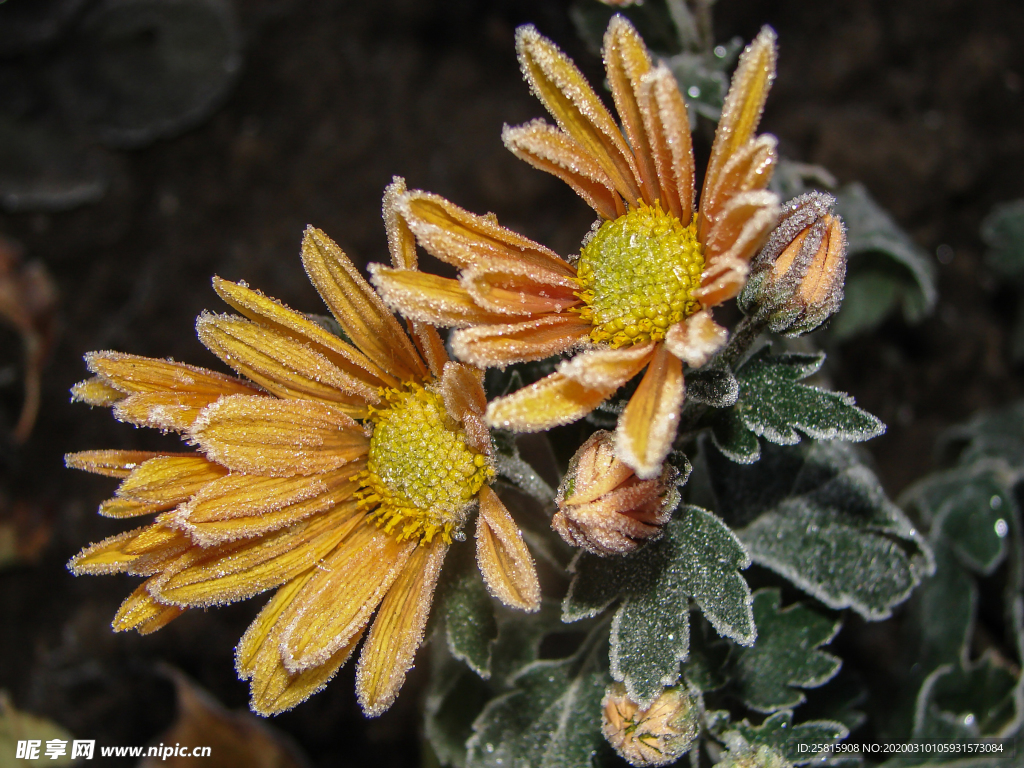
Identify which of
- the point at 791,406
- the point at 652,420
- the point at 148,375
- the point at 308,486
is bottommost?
the point at 791,406

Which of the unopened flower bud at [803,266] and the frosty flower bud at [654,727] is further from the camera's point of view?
the frosty flower bud at [654,727]

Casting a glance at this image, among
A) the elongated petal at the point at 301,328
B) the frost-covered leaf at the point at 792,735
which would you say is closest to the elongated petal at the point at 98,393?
the elongated petal at the point at 301,328

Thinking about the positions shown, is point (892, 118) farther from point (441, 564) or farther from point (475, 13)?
point (441, 564)

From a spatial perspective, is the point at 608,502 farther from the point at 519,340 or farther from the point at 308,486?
the point at 308,486

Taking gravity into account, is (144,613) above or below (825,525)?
above

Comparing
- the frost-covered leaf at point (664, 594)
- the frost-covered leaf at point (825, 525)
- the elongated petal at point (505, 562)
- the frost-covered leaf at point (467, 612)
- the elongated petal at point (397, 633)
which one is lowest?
the frost-covered leaf at point (825, 525)

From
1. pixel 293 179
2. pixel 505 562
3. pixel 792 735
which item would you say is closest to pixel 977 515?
pixel 792 735

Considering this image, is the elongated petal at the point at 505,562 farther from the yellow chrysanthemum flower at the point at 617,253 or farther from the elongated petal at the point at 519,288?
the elongated petal at the point at 519,288
